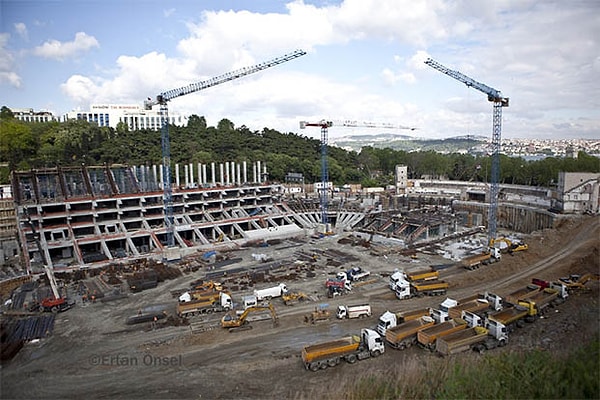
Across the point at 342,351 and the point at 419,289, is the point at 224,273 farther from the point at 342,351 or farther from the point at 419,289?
the point at 342,351

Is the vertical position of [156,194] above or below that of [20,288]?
above

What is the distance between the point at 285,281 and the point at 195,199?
20746 mm

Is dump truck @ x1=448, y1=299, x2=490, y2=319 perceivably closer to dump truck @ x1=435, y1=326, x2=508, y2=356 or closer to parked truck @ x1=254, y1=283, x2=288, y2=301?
dump truck @ x1=435, y1=326, x2=508, y2=356

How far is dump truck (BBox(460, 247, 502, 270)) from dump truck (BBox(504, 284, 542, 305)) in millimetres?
4931

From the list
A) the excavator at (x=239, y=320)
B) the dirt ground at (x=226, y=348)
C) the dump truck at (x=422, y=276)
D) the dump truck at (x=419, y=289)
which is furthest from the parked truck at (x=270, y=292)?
the dump truck at (x=422, y=276)

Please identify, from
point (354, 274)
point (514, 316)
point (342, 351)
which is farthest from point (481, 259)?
point (342, 351)

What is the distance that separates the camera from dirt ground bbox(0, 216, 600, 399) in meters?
14.0

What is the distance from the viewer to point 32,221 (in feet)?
109

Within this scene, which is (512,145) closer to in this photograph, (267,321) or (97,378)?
(267,321)

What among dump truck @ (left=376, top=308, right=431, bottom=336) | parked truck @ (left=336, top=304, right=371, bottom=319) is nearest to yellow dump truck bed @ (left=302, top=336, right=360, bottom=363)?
dump truck @ (left=376, top=308, right=431, bottom=336)

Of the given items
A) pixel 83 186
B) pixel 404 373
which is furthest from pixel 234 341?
pixel 83 186

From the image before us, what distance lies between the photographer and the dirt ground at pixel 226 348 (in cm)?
1405

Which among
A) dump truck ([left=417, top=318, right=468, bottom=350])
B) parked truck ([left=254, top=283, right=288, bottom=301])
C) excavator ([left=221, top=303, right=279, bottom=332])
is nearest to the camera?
dump truck ([left=417, top=318, right=468, bottom=350])

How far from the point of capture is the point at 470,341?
16250 millimetres
